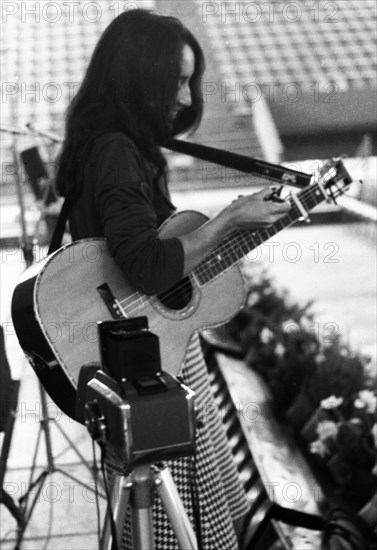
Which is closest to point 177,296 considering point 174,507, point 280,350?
point 174,507

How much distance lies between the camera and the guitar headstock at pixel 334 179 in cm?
227

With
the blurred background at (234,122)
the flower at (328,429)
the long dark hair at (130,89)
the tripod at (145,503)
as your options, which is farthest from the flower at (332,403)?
the tripod at (145,503)

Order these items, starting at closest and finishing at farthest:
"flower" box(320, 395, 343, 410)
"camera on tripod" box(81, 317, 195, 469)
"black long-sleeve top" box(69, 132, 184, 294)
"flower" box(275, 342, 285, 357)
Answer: "camera on tripod" box(81, 317, 195, 469), "black long-sleeve top" box(69, 132, 184, 294), "flower" box(320, 395, 343, 410), "flower" box(275, 342, 285, 357)

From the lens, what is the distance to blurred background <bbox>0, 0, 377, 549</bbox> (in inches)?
127

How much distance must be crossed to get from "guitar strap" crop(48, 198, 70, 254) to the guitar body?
0.36 feet

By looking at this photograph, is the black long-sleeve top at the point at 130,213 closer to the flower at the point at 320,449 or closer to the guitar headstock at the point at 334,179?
the guitar headstock at the point at 334,179

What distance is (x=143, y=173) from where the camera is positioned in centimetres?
191

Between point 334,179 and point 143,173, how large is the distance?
577 millimetres

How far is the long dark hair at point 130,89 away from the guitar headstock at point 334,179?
46 centimetres

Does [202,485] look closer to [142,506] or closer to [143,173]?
[143,173]

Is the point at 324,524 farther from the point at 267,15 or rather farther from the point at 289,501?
the point at 267,15

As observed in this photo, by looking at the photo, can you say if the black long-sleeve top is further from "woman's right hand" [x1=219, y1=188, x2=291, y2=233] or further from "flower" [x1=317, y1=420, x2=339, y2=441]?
"flower" [x1=317, y1=420, x2=339, y2=441]

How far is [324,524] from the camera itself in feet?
7.91

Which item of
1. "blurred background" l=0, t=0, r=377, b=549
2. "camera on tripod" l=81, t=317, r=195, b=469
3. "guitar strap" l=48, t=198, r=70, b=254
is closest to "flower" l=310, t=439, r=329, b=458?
"blurred background" l=0, t=0, r=377, b=549
